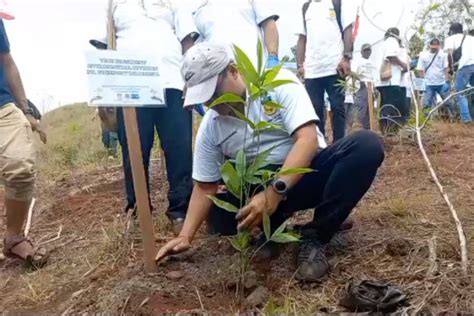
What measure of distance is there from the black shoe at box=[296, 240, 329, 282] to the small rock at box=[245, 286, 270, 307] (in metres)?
0.18

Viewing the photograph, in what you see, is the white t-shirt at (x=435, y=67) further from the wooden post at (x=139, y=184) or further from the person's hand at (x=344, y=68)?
the wooden post at (x=139, y=184)

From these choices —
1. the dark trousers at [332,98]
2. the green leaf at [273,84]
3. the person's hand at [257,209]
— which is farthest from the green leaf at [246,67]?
the dark trousers at [332,98]

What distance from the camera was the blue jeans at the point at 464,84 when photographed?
278 inches

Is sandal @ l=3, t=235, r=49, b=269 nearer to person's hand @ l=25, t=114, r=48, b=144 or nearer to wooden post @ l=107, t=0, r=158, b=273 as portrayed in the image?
person's hand @ l=25, t=114, r=48, b=144

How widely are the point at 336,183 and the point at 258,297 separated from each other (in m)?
0.54

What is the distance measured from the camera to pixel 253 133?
2.20 metres

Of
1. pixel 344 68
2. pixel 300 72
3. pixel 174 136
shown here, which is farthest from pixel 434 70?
pixel 174 136

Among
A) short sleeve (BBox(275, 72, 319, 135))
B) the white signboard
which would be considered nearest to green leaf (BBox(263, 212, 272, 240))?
short sleeve (BBox(275, 72, 319, 135))

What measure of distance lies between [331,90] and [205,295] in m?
2.53

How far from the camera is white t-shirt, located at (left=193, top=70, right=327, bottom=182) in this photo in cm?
212

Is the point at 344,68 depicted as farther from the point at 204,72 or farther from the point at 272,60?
the point at 204,72

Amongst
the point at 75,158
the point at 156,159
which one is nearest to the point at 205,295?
the point at 156,159

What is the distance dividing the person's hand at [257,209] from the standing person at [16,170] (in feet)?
4.36

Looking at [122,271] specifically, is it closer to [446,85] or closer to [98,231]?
[98,231]
